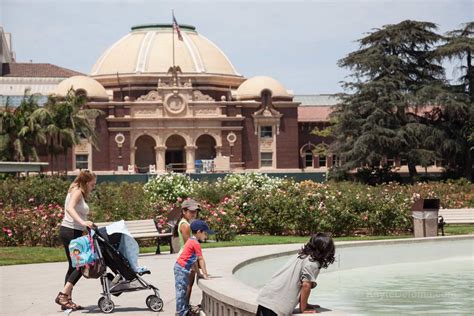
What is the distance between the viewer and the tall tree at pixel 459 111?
173ft

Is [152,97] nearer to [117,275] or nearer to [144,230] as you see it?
[144,230]

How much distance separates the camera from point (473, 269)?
547 inches

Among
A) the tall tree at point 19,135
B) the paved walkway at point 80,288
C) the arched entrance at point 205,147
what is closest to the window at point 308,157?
the arched entrance at point 205,147

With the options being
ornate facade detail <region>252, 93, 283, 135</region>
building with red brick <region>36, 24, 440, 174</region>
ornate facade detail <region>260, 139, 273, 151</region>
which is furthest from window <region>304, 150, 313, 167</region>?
ornate facade detail <region>252, 93, 283, 135</region>

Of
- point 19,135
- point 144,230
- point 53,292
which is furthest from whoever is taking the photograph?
point 19,135

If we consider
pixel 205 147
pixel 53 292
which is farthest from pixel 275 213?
pixel 205 147

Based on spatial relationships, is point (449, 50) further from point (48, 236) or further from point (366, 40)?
point (48, 236)

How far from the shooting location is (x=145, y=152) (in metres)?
73.9

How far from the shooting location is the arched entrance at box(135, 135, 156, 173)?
73.2 meters

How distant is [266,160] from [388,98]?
20.6 meters

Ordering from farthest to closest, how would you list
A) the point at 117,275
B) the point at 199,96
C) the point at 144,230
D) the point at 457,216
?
the point at 199,96 → the point at 457,216 → the point at 144,230 → the point at 117,275

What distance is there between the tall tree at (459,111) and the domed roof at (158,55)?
25.6 m

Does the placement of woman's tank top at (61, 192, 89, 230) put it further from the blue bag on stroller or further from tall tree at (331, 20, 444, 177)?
tall tree at (331, 20, 444, 177)

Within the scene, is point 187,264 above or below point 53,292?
above
